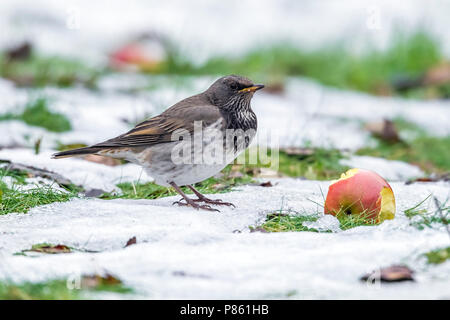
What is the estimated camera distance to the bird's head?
18.2 feet

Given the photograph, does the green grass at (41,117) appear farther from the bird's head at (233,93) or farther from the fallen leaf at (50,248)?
the fallen leaf at (50,248)

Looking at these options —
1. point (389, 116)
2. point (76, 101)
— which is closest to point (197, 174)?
point (76, 101)

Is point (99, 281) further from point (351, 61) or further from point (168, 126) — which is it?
point (351, 61)

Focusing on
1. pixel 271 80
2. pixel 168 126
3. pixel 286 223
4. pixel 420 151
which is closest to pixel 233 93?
pixel 168 126

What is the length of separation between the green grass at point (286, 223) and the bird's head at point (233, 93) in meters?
1.22

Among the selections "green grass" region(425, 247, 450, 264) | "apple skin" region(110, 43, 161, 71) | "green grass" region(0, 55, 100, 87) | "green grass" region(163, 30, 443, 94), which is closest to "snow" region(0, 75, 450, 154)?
"green grass" region(0, 55, 100, 87)

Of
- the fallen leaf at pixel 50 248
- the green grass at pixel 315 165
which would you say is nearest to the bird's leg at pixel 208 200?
the fallen leaf at pixel 50 248

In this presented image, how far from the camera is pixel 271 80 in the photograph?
33.4ft

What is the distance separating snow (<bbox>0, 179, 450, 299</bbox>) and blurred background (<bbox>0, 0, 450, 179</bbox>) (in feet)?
6.98

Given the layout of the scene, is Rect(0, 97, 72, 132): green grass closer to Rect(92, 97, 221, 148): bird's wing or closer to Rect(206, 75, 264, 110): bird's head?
Rect(92, 97, 221, 148): bird's wing

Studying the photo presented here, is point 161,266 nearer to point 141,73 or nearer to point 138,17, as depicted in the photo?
point 141,73

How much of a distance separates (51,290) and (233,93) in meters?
2.79

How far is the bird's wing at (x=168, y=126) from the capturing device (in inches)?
206

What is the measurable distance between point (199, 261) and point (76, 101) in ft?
17.9
